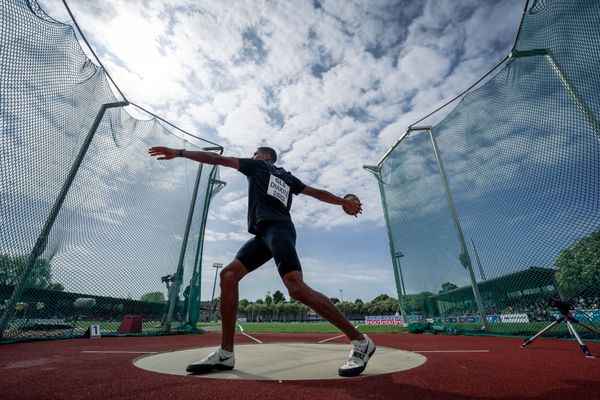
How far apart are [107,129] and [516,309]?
930 cm

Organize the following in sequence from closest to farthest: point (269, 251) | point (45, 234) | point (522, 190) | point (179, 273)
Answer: point (269, 251), point (45, 234), point (522, 190), point (179, 273)

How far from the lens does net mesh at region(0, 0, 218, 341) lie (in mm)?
3992

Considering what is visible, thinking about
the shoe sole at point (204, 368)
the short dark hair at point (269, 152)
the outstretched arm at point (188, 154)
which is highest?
the short dark hair at point (269, 152)

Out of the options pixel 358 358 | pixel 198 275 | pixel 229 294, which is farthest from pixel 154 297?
pixel 358 358

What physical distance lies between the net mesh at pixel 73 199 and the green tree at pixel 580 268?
319 inches

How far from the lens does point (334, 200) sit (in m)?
3.12

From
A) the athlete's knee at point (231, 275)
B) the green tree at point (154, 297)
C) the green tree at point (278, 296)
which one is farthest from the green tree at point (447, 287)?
the green tree at point (278, 296)

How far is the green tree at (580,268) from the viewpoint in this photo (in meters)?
4.20

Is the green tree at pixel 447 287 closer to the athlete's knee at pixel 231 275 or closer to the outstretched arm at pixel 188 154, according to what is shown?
the athlete's knee at pixel 231 275

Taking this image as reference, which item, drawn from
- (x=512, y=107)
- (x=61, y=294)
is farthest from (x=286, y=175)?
(x=512, y=107)

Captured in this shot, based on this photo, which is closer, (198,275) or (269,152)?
(269,152)

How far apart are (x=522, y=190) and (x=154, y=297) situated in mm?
8372

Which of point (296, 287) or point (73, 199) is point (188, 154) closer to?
point (296, 287)

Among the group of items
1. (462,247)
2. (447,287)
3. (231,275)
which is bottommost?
(231,275)
